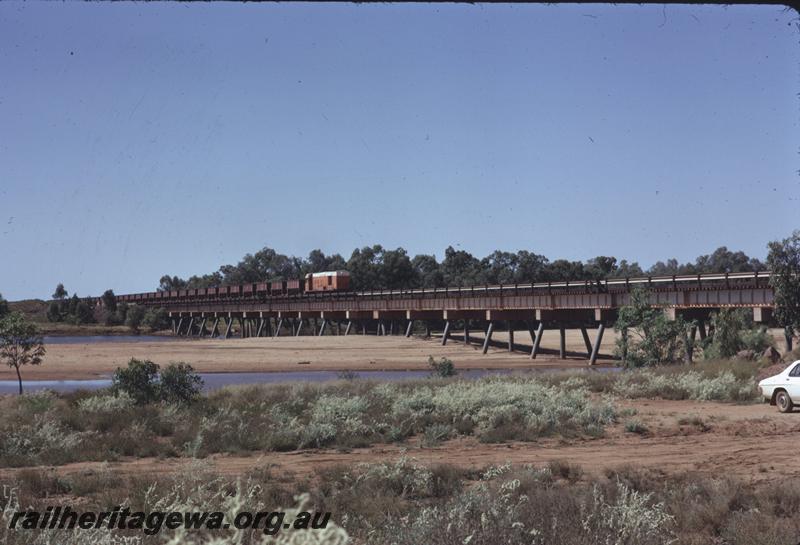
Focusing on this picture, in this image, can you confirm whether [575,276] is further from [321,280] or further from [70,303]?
[70,303]

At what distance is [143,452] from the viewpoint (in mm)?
20516

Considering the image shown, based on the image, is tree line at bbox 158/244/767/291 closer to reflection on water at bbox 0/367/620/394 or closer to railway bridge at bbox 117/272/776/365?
railway bridge at bbox 117/272/776/365

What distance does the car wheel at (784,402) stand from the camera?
84.0 ft

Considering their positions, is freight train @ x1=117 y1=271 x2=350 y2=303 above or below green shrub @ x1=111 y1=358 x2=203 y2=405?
above

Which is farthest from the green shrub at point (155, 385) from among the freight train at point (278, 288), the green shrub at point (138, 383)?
the freight train at point (278, 288)

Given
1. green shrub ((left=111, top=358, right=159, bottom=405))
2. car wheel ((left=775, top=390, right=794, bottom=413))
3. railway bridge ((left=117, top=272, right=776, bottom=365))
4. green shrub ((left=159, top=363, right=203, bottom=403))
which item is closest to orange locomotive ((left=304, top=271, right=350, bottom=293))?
railway bridge ((left=117, top=272, right=776, bottom=365))

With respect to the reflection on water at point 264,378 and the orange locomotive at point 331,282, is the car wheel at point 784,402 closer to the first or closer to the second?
the reflection on water at point 264,378

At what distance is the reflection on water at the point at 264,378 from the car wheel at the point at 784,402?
17.0m

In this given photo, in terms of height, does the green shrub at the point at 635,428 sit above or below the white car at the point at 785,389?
below

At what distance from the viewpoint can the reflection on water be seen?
147 feet

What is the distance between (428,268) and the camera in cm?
15725

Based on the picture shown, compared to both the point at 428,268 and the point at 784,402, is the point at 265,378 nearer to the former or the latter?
the point at 784,402

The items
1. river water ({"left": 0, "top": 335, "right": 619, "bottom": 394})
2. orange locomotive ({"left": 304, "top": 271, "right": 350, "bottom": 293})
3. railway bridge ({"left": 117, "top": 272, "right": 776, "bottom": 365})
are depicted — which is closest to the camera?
river water ({"left": 0, "top": 335, "right": 619, "bottom": 394})

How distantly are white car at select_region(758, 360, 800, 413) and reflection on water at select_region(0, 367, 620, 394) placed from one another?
16.5 metres
